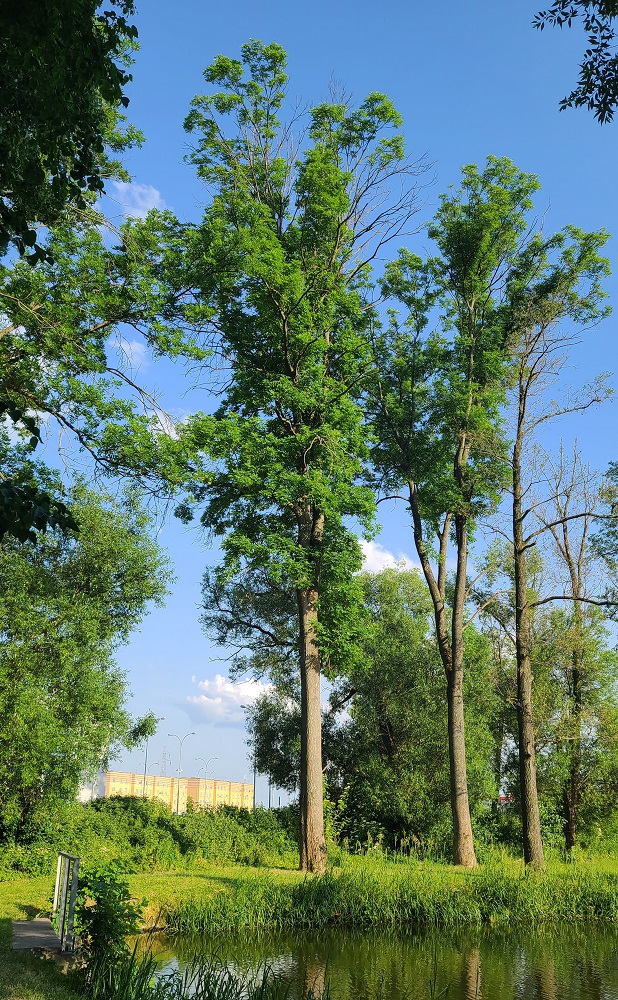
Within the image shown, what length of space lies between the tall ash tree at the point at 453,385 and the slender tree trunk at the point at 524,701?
68 cm

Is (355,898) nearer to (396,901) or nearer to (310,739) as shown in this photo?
(396,901)

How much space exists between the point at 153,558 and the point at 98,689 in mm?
4842

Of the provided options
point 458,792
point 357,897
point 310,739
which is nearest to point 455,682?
point 458,792

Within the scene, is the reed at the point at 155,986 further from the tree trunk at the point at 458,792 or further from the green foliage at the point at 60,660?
the tree trunk at the point at 458,792

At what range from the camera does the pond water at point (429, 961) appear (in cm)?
1049

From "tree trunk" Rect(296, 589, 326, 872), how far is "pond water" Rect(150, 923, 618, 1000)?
3.93 metres

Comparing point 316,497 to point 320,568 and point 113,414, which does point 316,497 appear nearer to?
point 320,568

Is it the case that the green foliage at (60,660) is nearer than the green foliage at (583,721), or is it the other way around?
the green foliage at (60,660)

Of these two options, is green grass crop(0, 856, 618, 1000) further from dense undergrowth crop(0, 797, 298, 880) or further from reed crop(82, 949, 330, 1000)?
reed crop(82, 949, 330, 1000)

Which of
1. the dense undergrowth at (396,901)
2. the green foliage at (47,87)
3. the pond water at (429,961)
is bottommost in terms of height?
the pond water at (429,961)

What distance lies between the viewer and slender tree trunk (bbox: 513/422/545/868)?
20391 mm

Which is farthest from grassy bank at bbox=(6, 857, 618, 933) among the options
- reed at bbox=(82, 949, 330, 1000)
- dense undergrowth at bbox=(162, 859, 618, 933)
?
reed at bbox=(82, 949, 330, 1000)

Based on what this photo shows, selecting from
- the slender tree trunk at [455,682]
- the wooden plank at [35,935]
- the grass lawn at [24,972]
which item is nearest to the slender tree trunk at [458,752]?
the slender tree trunk at [455,682]

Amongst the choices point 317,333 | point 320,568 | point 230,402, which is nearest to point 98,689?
point 320,568
